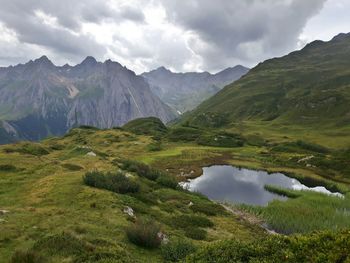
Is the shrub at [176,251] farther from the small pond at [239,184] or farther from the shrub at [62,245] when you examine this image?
the small pond at [239,184]

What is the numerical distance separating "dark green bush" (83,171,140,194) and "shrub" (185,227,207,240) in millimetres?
10201

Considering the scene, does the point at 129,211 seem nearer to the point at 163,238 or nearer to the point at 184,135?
the point at 163,238

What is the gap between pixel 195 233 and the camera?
28953 mm

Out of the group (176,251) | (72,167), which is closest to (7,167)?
(72,167)

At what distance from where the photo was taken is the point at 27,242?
20.6m

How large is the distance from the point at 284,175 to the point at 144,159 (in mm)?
33589

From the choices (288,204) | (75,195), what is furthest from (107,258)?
(288,204)

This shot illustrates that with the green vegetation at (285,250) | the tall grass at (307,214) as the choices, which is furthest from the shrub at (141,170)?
the green vegetation at (285,250)

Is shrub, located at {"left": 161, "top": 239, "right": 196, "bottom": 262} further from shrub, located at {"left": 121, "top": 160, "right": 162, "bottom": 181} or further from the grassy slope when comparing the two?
shrub, located at {"left": 121, "top": 160, "right": 162, "bottom": 181}

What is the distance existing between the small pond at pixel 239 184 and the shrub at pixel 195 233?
24745 millimetres

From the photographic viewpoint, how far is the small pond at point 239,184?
189ft

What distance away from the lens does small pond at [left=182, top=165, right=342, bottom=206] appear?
57.5 meters

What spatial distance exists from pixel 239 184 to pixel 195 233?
40.3 metres

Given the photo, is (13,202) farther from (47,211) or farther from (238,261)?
(238,261)
